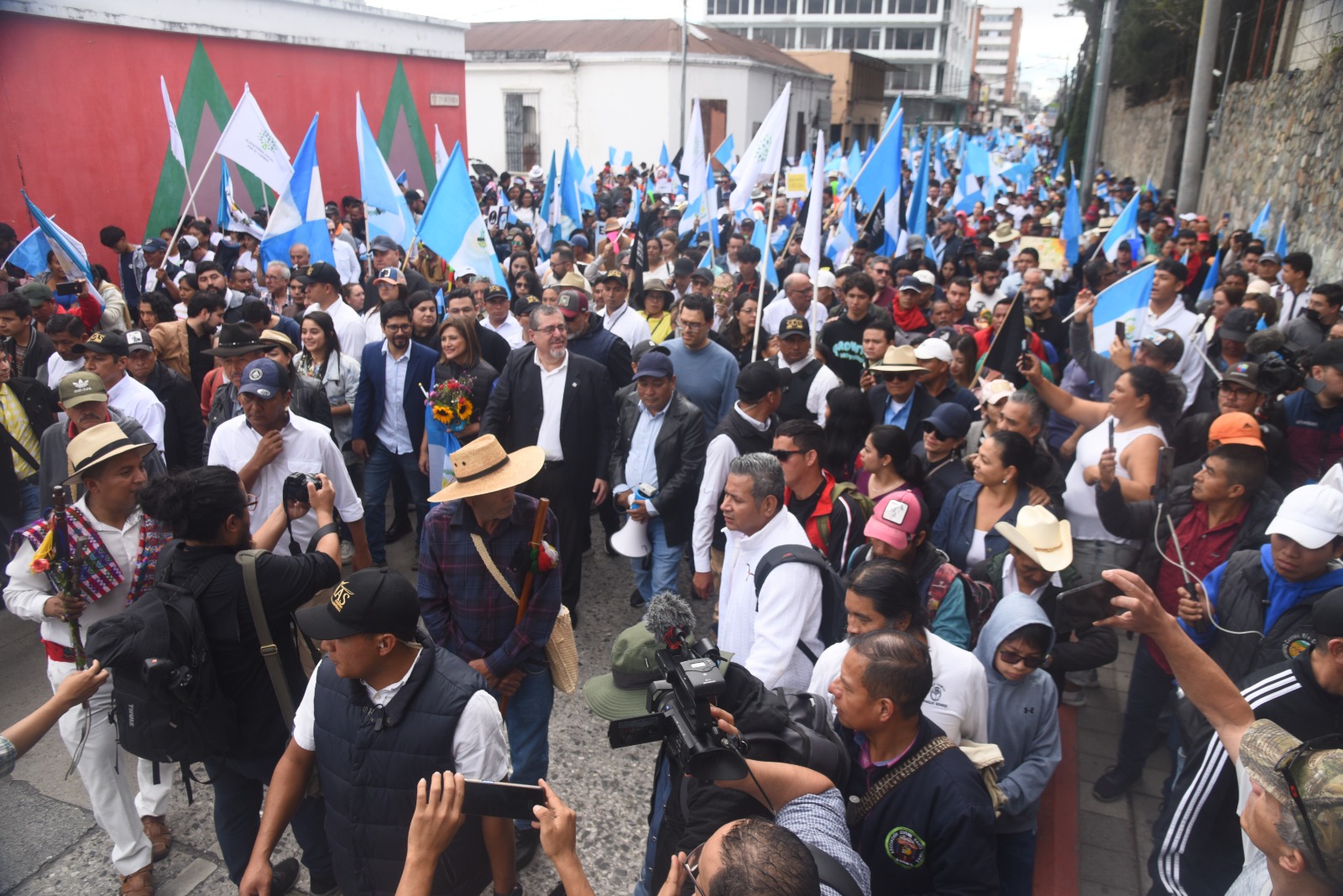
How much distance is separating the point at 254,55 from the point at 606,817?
1799cm

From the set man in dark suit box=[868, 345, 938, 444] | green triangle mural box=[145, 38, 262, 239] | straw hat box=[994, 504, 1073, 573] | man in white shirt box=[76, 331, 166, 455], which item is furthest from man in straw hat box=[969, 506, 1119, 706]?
green triangle mural box=[145, 38, 262, 239]

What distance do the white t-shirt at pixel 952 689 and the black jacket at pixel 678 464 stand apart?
2.47 meters

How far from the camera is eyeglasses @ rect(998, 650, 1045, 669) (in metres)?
3.04

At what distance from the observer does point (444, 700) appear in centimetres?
252

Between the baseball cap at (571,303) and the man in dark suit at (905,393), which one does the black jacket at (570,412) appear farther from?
the man in dark suit at (905,393)

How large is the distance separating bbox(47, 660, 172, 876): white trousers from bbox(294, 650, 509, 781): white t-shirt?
1334 mm

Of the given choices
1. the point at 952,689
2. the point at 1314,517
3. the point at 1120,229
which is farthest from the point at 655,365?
the point at 1120,229

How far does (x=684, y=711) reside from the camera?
208 centimetres

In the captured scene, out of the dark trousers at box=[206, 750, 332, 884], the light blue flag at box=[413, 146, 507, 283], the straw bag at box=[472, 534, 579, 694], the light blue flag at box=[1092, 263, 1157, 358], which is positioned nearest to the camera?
the dark trousers at box=[206, 750, 332, 884]

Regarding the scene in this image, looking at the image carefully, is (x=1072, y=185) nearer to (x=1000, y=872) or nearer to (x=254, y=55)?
(x=1000, y=872)

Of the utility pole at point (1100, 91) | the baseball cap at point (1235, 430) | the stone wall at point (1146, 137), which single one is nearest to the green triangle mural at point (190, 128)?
the baseball cap at point (1235, 430)

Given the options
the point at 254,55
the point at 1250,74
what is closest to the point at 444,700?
the point at 254,55

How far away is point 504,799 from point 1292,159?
16585 mm

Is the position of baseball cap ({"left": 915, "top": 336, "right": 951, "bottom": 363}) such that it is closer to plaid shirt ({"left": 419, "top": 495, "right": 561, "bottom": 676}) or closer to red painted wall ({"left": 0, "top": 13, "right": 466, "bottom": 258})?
plaid shirt ({"left": 419, "top": 495, "right": 561, "bottom": 676})
